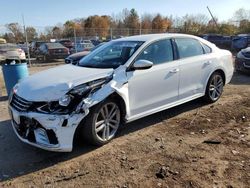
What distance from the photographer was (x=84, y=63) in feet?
18.9

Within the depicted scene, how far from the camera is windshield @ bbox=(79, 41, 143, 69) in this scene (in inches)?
209

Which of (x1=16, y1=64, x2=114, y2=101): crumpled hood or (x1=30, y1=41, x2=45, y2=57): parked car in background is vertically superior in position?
(x1=16, y1=64, x2=114, y2=101): crumpled hood

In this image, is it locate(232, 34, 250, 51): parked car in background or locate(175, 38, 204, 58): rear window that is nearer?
locate(175, 38, 204, 58): rear window

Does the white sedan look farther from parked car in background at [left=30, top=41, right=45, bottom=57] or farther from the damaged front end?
parked car in background at [left=30, top=41, right=45, bottom=57]

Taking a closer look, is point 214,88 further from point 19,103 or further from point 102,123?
point 19,103

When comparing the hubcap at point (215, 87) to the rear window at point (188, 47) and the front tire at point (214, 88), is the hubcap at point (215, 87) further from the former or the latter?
the rear window at point (188, 47)

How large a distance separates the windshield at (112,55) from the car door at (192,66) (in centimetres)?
106

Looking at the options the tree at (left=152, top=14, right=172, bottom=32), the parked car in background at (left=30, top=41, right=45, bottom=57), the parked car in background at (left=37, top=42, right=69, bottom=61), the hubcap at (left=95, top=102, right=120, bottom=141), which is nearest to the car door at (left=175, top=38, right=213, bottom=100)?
the hubcap at (left=95, top=102, right=120, bottom=141)

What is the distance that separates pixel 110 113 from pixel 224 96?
4.01 m

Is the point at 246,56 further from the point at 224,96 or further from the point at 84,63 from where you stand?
the point at 84,63

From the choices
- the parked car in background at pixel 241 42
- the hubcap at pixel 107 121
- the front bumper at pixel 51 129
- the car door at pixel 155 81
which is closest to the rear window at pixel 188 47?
the car door at pixel 155 81

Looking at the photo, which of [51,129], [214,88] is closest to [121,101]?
[51,129]

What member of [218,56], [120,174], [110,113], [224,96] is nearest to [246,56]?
[224,96]

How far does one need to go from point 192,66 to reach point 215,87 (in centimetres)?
116
